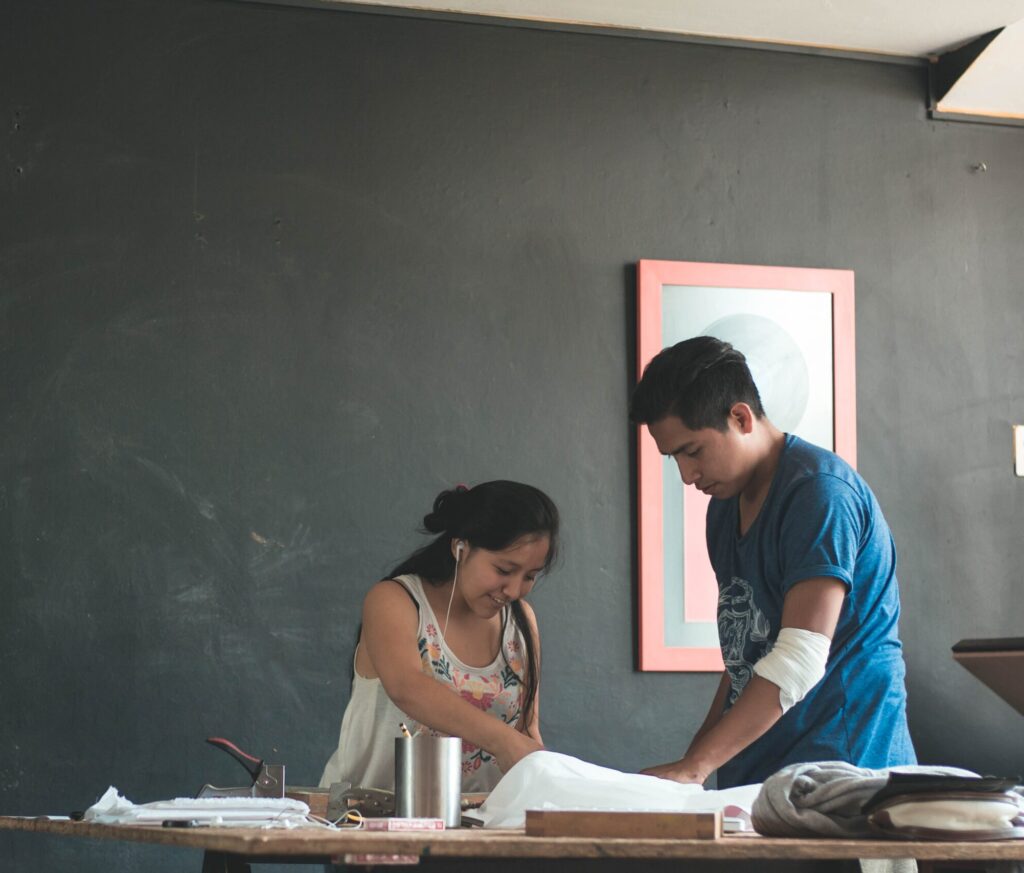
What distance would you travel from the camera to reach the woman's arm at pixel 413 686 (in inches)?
91.9

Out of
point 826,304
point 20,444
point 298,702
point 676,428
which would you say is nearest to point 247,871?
point 676,428

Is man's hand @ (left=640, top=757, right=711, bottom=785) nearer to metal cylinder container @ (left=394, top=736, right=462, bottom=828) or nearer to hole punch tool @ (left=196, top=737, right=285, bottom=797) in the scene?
metal cylinder container @ (left=394, top=736, right=462, bottom=828)

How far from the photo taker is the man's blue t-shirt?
217 cm

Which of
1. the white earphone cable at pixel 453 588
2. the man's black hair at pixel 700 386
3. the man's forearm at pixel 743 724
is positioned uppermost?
the man's black hair at pixel 700 386

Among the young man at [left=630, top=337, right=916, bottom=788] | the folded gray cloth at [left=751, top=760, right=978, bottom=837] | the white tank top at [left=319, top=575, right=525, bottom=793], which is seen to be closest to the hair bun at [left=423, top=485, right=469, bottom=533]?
the white tank top at [left=319, top=575, right=525, bottom=793]

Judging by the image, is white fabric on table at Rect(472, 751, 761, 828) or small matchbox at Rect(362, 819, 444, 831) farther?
white fabric on table at Rect(472, 751, 761, 828)

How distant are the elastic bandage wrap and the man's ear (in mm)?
418

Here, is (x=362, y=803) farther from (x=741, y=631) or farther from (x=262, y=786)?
(x=741, y=631)

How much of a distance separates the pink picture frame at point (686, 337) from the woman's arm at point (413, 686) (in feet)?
3.39

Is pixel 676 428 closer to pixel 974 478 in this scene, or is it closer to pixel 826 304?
pixel 826 304

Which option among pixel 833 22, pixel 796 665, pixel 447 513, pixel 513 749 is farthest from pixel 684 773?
pixel 833 22

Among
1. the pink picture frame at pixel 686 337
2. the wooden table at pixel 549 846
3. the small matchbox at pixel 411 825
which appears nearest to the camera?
the wooden table at pixel 549 846

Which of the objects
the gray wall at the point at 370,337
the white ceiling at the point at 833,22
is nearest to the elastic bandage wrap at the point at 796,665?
the gray wall at the point at 370,337

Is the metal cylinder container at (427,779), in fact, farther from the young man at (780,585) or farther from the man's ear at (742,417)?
the man's ear at (742,417)
